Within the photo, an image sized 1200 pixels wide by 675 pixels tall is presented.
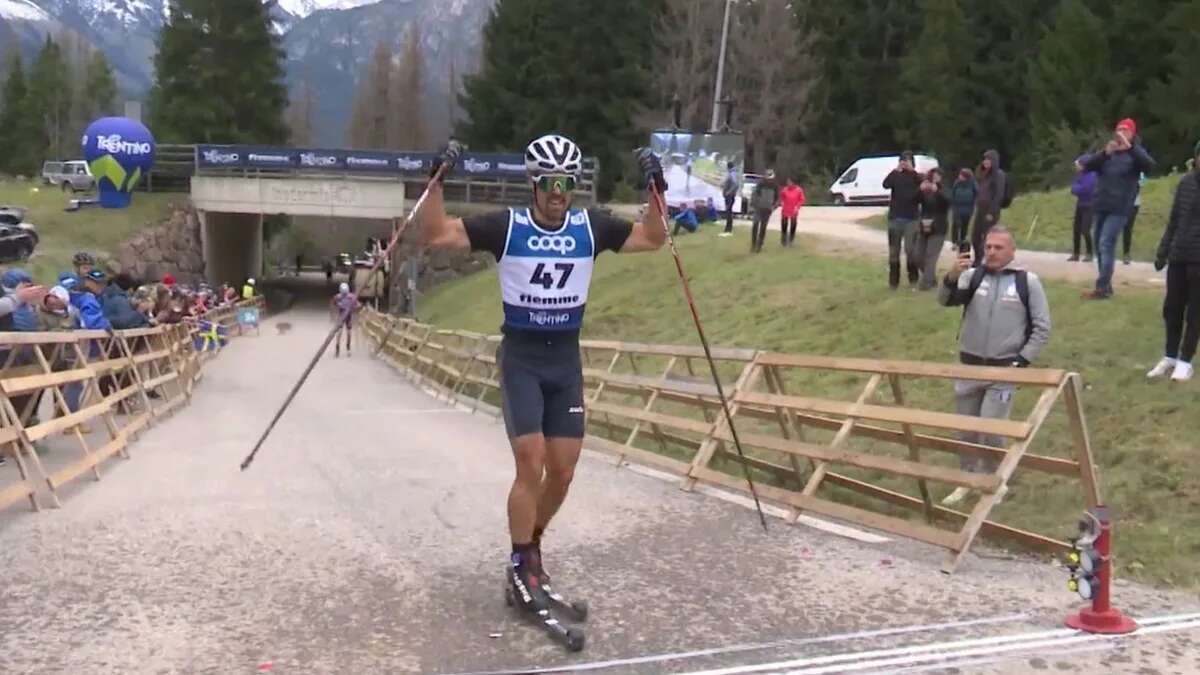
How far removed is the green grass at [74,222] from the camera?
3912 cm

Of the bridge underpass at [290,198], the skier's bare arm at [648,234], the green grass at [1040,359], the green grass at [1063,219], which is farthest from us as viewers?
the bridge underpass at [290,198]

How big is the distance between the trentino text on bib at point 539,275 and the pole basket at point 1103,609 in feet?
8.50

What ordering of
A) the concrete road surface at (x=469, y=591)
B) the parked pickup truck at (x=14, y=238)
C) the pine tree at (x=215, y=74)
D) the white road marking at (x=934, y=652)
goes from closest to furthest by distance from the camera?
the white road marking at (x=934, y=652) < the concrete road surface at (x=469, y=591) < the parked pickup truck at (x=14, y=238) < the pine tree at (x=215, y=74)

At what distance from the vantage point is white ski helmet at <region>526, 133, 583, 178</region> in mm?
5332

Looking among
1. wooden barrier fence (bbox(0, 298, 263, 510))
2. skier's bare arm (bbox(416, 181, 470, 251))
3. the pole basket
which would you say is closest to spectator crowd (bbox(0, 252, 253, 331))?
wooden barrier fence (bbox(0, 298, 263, 510))

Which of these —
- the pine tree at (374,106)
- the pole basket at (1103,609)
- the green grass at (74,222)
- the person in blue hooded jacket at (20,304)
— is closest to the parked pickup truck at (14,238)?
the green grass at (74,222)

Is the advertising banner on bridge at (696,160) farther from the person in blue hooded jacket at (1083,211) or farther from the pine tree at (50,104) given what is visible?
the pine tree at (50,104)

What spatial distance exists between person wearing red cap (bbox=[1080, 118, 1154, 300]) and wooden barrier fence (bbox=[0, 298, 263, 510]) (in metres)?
10.4

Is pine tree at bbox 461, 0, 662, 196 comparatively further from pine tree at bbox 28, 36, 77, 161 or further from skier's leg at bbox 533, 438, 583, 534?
skier's leg at bbox 533, 438, 583, 534

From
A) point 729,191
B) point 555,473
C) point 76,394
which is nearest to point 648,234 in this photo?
point 555,473

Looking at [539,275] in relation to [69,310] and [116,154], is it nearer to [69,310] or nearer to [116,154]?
[69,310]

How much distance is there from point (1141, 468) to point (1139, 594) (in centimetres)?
233

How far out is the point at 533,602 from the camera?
5152mm

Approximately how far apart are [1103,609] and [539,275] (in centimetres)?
302
